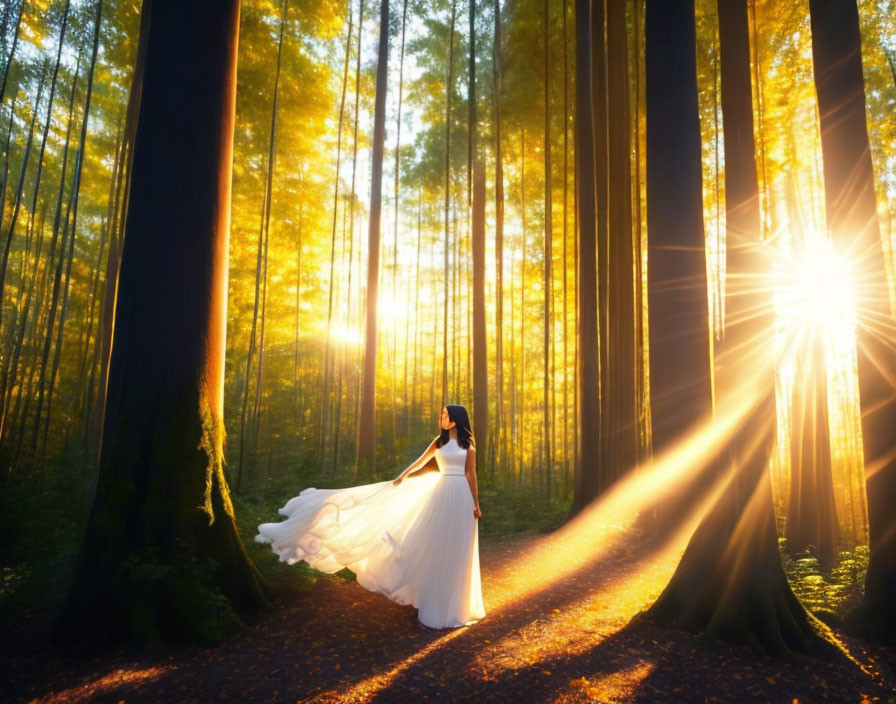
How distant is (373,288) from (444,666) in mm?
7584

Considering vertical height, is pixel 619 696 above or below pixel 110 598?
below

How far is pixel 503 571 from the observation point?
5.27m

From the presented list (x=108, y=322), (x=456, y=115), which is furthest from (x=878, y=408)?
(x=456, y=115)

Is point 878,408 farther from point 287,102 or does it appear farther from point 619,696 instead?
point 287,102

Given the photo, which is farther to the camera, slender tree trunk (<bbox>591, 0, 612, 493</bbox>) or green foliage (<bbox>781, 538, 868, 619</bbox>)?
slender tree trunk (<bbox>591, 0, 612, 493</bbox>)

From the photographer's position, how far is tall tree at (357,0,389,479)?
30.9 feet

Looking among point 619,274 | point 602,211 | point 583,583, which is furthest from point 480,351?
point 583,583

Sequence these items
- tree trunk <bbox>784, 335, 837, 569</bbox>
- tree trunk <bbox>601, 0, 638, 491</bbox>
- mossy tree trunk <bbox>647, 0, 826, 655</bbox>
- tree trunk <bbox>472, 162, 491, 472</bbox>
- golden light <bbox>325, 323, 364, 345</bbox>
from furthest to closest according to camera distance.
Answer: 1. golden light <bbox>325, 323, 364, 345</bbox>
2. tree trunk <bbox>472, 162, 491, 472</bbox>
3. tree trunk <bbox>601, 0, 638, 491</bbox>
4. tree trunk <bbox>784, 335, 837, 569</bbox>
5. mossy tree trunk <bbox>647, 0, 826, 655</bbox>

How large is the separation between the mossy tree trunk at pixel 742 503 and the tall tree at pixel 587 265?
3.20 m

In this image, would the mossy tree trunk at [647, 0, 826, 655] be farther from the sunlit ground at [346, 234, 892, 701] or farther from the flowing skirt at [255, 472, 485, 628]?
the flowing skirt at [255, 472, 485, 628]

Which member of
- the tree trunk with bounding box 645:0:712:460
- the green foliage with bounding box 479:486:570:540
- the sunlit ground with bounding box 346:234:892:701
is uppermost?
the tree trunk with bounding box 645:0:712:460

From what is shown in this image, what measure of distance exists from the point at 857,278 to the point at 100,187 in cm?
1292

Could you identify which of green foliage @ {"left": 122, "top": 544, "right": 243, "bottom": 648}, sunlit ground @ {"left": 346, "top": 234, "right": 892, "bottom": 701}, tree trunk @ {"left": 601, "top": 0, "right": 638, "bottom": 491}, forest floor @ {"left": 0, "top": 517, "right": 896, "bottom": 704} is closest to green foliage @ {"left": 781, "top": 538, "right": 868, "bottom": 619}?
forest floor @ {"left": 0, "top": 517, "right": 896, "bottom": 704}

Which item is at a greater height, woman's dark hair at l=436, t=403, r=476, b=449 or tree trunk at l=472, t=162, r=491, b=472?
tree trunk at l=472, t=162, r=491, b=472
